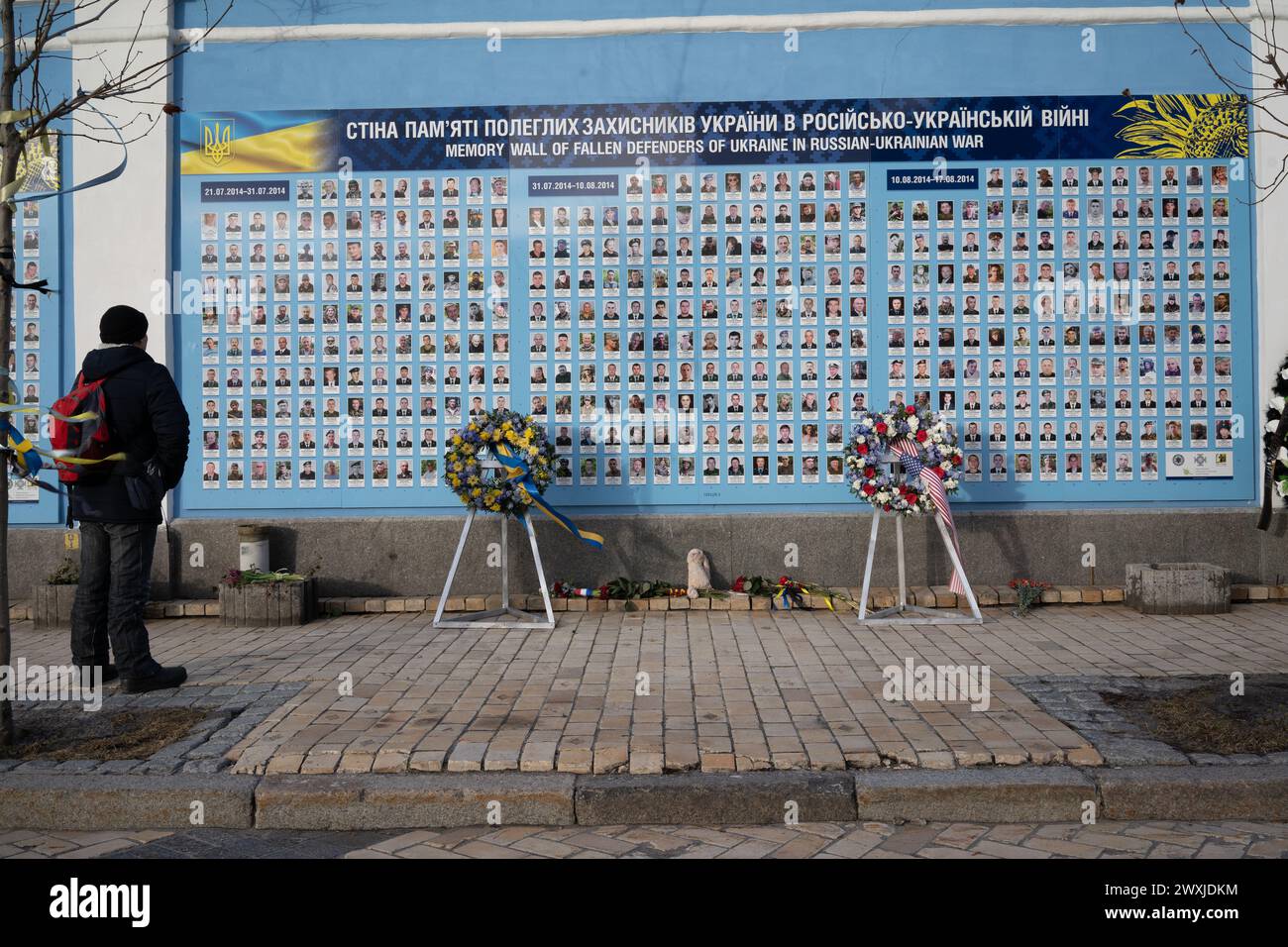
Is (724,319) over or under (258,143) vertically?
under

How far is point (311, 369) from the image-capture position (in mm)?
9953

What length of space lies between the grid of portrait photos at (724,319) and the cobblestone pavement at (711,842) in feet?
16.9

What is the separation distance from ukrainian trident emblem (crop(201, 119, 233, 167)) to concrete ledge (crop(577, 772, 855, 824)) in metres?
7.36

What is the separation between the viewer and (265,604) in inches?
357

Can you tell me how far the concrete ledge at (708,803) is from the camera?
16.4 ft

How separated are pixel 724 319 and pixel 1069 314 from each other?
3.05 meters

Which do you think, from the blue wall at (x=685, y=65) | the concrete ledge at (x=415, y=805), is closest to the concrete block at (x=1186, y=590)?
the blue wall at (x=685, y=65)

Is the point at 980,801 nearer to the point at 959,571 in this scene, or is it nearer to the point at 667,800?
the point at 667,800

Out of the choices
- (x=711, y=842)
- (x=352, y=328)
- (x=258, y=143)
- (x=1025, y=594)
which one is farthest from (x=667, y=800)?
(x=258, y=143)

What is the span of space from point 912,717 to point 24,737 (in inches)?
184

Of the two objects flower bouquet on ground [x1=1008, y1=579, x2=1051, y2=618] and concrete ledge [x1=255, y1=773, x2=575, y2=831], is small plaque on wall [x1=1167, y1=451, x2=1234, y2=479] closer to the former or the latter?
flower bouquet on ground [x1=1008, y1=579, x2=1051, y2=618]

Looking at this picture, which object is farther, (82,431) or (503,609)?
(503,609)

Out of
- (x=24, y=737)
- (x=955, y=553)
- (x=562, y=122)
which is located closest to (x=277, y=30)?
(x=562, y=122)

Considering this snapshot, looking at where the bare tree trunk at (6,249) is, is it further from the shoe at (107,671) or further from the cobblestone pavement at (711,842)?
the shoe at (107,671)
